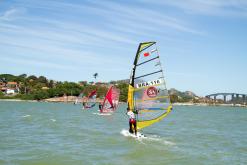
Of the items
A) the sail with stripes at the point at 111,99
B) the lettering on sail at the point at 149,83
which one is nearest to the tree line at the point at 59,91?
the sail with stripes at the point at 111,99

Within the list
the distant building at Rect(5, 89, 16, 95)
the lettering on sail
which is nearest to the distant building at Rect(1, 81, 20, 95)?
the distant building at Rect(5, 89, 16, 95)

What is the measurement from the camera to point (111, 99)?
139ft

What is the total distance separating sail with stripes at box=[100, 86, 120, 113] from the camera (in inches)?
1638

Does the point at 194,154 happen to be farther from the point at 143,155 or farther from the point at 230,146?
the point at 230,146

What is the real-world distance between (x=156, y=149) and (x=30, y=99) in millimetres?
136246

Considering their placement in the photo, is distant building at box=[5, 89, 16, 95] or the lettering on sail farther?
distant building at box=[5, 89, 16, 95]

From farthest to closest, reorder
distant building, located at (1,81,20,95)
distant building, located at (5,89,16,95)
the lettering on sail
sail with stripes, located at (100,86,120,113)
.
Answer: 1. distant building, located at (1,81,20,95)
2. distant building, located at (5,89,16,95)
3. sail with stripes, located at (100,86,120,113)
4. the lettering on sail

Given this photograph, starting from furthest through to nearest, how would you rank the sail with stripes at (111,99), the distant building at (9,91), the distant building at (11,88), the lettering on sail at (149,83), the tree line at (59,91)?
the distant building at (11,88) → the distant building at (9,91) → the tree line at (59,91) → the sail with stripes at (111,99) → the lettering on sail at (149,83)

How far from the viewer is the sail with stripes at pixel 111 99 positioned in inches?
1638

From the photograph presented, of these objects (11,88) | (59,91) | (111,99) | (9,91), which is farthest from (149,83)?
(11,88)

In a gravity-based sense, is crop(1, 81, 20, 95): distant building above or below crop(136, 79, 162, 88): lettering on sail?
above

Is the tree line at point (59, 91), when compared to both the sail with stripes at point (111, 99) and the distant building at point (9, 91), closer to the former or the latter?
the distant building at point (9, 91)

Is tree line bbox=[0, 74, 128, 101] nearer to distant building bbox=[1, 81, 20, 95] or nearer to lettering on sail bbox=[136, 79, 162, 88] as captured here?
distant building bbox=[1, 81, 20, 95]

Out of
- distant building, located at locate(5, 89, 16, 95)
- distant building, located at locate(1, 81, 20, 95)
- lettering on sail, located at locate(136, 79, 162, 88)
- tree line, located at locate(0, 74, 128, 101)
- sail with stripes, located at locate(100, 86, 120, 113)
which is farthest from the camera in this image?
distant building, located at locate(1, 81, 20, 95)
